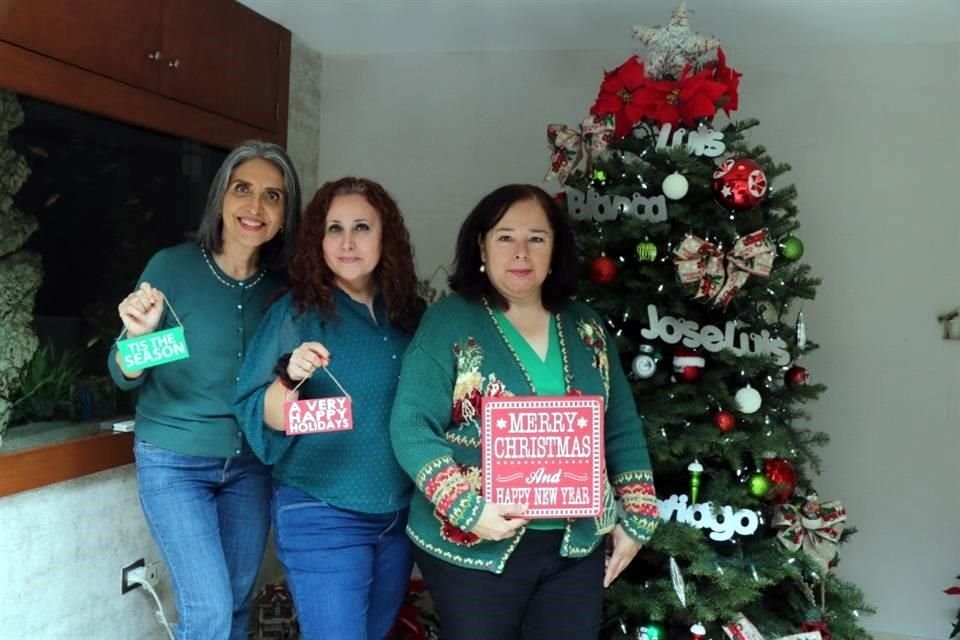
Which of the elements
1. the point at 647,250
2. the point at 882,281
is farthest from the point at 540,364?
the point at 882,281

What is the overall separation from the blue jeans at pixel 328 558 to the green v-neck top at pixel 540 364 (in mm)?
394

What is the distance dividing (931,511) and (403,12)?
2696 millimetres

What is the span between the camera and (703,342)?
2.02 metres

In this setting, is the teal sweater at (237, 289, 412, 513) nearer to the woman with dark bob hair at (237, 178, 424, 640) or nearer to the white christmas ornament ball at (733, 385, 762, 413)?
the woman with dark bob hair at (237, 178, 424, 640)

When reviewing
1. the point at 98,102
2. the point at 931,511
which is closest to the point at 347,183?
the point at 98,102

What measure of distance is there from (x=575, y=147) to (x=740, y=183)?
0.53 metres

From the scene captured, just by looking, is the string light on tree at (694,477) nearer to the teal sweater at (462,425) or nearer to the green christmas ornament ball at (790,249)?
the teal sweater at (462,425)

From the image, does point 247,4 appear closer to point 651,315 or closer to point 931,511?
point 651,315

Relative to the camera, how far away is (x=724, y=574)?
1.91 meters

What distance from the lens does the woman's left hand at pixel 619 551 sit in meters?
1.54

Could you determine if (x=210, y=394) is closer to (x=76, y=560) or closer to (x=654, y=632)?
(x=76, y=560)

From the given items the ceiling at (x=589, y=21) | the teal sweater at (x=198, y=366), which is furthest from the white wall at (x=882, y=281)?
the teal sweater at (x=198, y=366)

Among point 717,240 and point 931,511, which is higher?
point 717,240

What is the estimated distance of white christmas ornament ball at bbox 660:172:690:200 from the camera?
1979 mm
